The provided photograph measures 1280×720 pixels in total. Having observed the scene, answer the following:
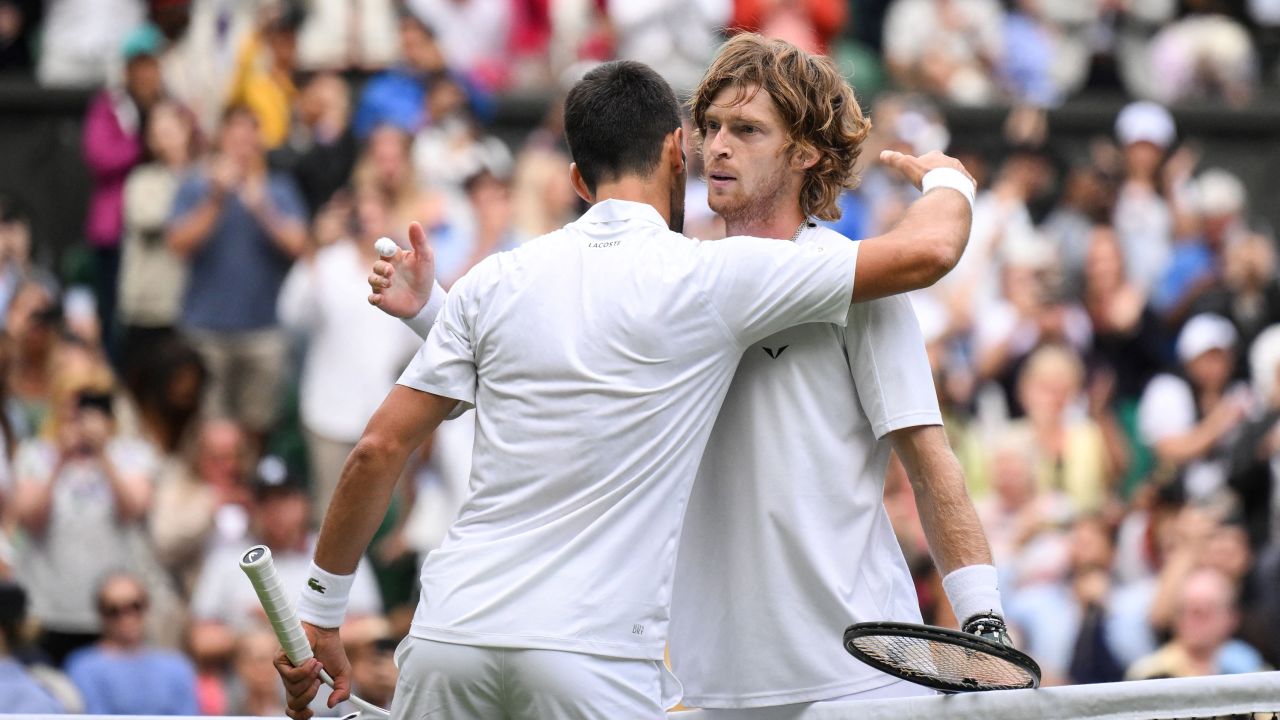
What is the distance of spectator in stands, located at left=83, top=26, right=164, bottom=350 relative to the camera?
9.84m

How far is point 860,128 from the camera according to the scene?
4137 mm

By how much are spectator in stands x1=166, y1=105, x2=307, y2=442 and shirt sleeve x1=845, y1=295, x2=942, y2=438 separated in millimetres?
5574

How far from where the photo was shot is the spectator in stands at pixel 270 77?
10172 mm

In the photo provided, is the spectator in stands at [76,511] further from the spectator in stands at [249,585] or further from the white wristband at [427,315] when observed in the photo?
the white wristband at [427,315]

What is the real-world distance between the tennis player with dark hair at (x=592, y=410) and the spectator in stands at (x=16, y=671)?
336cm

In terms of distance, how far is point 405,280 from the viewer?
4.22 meters

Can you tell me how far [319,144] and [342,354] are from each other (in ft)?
5.14

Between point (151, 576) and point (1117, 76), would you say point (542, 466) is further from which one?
point (1117, 76)

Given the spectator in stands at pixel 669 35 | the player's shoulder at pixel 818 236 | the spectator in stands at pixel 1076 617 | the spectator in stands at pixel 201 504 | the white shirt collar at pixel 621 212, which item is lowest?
the spectator in stands at pixel 201 504

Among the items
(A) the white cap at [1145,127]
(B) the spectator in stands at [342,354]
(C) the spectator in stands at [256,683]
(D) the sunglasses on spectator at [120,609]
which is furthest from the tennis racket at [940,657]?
(A) the white cap at [1145,127]

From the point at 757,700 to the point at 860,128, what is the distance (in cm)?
120

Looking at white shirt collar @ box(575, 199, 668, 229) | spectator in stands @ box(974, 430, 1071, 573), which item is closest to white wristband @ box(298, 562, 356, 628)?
white shirt collar @ box(575, 199, 668, 229)

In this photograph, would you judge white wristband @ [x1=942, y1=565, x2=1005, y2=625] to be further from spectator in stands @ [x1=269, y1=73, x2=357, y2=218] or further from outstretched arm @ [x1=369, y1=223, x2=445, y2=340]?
spectator in stands @ [x1=269, y1=73, x2=357, y2=218]

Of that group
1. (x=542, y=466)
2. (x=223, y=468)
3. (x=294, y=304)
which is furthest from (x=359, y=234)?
(x=542, y=466)
